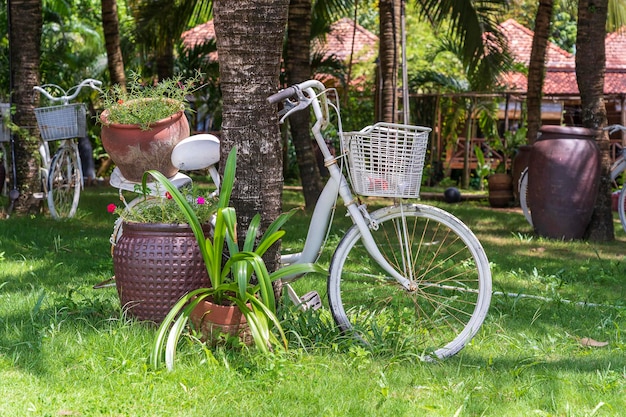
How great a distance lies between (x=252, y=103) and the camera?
429 cm

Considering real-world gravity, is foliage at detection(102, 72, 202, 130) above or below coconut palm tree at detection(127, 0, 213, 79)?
below

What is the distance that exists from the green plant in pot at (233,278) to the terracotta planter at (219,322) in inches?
1.1

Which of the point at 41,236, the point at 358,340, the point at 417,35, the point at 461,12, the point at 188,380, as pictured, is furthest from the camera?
the point at 417,35

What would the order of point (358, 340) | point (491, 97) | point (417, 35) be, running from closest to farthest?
point (358, 340) < point (491, 97) < point (417, 35)

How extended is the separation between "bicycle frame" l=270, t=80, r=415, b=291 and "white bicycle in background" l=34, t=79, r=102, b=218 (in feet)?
15.1

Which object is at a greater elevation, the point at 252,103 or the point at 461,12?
the point at 461,12

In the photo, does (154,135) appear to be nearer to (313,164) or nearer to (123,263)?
(123,263)

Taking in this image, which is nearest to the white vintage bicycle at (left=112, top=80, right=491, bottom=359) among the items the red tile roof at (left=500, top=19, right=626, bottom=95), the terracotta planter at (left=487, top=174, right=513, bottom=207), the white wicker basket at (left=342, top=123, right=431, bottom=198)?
the white wicker basket at (left=342, top=123, right=431, bottom=198)

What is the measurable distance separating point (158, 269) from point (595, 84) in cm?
628

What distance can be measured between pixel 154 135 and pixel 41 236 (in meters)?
3.50

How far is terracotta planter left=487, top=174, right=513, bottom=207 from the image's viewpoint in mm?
14367

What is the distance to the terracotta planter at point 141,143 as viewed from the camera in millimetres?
4809

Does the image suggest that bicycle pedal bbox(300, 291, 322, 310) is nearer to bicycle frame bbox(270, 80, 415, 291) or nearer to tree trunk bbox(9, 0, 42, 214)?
bicycle frame bbox(270, 80, 415, 291)

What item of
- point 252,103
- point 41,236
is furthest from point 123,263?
point 41,236
